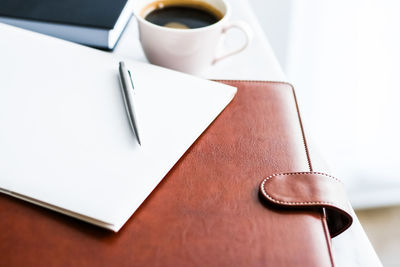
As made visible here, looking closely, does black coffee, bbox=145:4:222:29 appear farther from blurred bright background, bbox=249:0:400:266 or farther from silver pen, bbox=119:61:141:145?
blurred bright background, bbox=249:0:400:266

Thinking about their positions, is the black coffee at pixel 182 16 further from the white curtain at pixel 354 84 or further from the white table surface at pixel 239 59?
the white curtain at pixel 354 84

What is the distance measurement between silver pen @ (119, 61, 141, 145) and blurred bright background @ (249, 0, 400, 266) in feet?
1.64

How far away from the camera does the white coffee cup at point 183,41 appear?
50 centimetres

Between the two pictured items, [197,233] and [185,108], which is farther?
[185,108]

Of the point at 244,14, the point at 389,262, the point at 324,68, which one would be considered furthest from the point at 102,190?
the point at 389,262

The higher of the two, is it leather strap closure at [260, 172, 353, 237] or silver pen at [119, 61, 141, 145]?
leather strap closure at [260, 172, 353, 237]

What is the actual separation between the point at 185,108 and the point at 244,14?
342mm

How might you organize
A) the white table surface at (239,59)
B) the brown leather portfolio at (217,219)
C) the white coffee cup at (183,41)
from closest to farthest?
the brown leather portfolio at (217,219)
the white coffee cup at (183,41)
the white table surface at (239,59)

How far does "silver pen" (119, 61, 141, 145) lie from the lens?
0.43 meters

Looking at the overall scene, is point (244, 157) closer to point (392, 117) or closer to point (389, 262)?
point (392, 117)

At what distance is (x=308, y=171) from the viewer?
1.40ft

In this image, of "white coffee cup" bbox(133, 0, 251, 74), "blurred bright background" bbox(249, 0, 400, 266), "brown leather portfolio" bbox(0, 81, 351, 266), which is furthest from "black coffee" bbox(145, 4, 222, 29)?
"blurred bright background" bbox(249, 0, 400, 266)

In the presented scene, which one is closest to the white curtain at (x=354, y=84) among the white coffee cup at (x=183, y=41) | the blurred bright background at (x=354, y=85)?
the blurred bright background at (x=354, y=85)

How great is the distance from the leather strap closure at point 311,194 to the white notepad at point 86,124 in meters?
0.10
